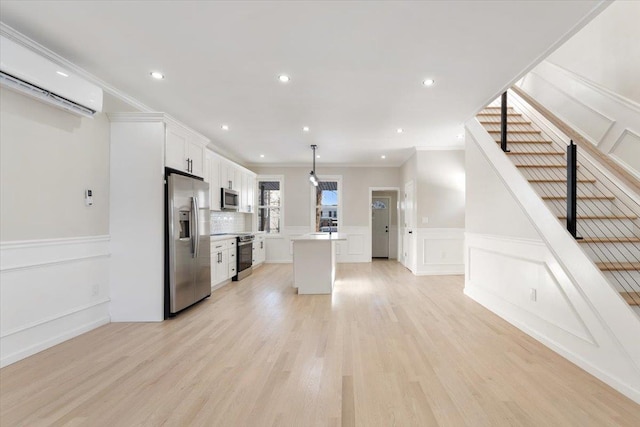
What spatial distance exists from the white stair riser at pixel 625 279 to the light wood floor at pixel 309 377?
772 mm

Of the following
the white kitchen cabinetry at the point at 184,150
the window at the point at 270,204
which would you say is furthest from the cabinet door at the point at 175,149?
the window at the point at 270,204

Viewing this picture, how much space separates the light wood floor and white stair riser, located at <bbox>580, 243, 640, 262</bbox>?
997mm

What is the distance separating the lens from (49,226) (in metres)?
2.82

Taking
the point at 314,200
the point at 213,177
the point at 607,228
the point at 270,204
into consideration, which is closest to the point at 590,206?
the point at 607,228

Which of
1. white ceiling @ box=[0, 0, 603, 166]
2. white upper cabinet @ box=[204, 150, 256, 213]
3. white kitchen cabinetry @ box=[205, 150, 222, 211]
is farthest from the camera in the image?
white upper cabinet @ box=[204, 150, 256, 213]

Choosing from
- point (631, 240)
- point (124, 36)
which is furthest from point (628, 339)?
point (124, 36)

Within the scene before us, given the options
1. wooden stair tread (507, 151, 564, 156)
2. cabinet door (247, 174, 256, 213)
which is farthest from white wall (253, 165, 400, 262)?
wooden stair tread (507, 151, 564, 156)

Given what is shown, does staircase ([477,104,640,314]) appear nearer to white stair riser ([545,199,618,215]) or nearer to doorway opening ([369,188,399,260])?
white stair riser ([545,199,618,215])

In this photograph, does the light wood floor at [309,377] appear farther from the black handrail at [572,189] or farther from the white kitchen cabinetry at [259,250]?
the white kitchen cabinetry at [259,250]

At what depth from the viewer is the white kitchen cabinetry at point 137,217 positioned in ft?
11.6

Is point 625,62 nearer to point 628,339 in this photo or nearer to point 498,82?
point 498,82

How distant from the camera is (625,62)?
11.0ft

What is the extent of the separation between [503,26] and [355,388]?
296cm

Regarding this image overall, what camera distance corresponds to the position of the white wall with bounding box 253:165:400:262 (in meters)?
8.06
